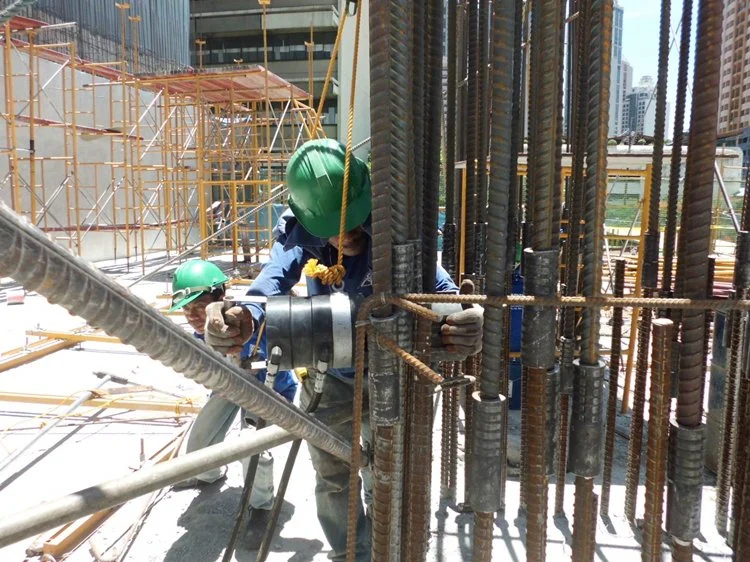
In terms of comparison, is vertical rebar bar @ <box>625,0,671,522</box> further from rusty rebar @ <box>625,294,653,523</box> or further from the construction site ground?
the construction site ground

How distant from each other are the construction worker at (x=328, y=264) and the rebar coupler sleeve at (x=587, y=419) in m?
0.31

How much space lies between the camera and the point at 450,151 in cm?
331

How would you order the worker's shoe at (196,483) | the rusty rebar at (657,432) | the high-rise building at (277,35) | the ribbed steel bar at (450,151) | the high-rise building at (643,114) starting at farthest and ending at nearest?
the high-rise building at (277,35)
the high-rise building at (643,114)
the worker's shoe at (196,483)
the ribbed steel bar at (450,151)
the rusty rebar at (657,432)

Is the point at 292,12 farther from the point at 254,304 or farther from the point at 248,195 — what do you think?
the point at 254,304

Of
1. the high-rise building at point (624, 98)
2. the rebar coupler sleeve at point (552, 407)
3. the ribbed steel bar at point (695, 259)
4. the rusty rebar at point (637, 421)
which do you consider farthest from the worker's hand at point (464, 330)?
the high-rise building at point (624, 98)

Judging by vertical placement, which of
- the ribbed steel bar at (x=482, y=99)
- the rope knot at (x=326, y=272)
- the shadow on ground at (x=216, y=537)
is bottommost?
the shadow on ground at (x=216, y=537)

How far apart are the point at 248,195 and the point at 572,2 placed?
21.4 meters

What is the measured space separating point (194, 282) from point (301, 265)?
0.81 meters

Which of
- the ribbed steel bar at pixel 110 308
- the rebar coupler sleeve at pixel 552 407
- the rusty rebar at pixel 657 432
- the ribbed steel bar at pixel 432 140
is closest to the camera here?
the ribbed steel bar at pixel 110 308

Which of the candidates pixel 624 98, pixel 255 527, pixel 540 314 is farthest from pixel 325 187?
pixel 624 98

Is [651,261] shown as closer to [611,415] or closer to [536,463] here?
[611,415]

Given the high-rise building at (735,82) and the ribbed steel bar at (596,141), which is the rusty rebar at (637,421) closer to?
the ribbed steel bar at (596,141)

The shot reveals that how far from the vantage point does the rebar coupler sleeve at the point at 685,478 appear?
1.55 meters

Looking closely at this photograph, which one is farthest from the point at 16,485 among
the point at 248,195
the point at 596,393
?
the point at 248,195
